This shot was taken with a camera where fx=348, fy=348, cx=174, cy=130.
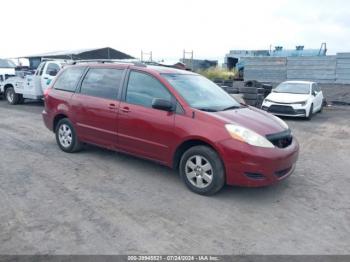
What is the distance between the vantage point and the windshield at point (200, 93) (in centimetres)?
512

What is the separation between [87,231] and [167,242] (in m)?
0.87

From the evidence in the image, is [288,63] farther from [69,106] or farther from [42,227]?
[42,227]

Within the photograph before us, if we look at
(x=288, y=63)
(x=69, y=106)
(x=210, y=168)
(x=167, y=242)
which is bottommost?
(x=167, y=242)

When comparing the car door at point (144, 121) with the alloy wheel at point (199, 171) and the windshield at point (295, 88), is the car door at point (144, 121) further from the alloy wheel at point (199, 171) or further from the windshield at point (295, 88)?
the windshield at point (295, 88)

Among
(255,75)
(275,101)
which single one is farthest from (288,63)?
(275,101)

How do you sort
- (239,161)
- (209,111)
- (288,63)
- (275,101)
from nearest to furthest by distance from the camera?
(239,161) → (209,111) → (275,101) → (288,63)

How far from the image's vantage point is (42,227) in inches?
147

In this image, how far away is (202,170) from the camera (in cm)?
471

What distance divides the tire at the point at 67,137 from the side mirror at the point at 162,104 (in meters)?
2.20

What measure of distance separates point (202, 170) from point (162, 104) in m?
1.08

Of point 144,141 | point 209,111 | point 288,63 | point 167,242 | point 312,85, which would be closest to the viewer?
point 167,242

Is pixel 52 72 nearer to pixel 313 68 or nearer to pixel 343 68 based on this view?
pixel 313 68

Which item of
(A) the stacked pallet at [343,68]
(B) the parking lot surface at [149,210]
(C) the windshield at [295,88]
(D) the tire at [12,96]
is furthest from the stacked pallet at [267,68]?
(B) the parking lot surface at [149,210]

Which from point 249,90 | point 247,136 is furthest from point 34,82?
point 247,136
